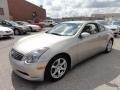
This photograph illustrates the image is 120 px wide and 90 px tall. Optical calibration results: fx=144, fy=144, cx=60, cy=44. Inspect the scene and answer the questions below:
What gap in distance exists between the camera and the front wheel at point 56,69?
3486 millimetres

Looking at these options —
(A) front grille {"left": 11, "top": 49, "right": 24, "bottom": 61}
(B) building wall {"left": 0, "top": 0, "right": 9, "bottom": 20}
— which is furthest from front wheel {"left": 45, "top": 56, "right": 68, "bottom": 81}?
(B) building wall {"left": 0, "top": 0, "right": 9, "bottom": 20}

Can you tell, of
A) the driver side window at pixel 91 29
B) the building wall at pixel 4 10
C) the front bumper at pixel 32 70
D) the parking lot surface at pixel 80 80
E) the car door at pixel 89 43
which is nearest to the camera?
the front bumper at pixel 32 70

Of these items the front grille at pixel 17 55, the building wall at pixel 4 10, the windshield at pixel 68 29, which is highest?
the building wall at pixel 4 10

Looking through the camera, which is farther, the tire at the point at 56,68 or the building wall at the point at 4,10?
the building wall at the point at 4,10

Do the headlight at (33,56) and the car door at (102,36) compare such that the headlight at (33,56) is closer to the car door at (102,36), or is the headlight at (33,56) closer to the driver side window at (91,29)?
the driver side window at (91,29)

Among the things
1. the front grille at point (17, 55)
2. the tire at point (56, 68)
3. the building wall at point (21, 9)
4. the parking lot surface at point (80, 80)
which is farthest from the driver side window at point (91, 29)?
the building wall at point (21, 9)

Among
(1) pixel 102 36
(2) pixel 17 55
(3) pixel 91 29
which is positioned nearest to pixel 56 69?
(2) pixel 17 55

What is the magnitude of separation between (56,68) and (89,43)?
1.59 metres

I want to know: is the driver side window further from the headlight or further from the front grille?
the front grille

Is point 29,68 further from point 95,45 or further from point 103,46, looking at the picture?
point 103,46

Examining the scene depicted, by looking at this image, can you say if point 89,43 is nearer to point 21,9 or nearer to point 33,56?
point 33,56

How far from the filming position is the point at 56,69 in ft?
12.1

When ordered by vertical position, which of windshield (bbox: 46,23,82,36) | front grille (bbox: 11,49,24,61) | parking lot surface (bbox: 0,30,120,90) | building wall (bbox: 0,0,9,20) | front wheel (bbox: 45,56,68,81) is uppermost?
building wall (bbox: 0,0,9,20)

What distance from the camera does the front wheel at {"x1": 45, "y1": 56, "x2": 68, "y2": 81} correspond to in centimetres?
349
